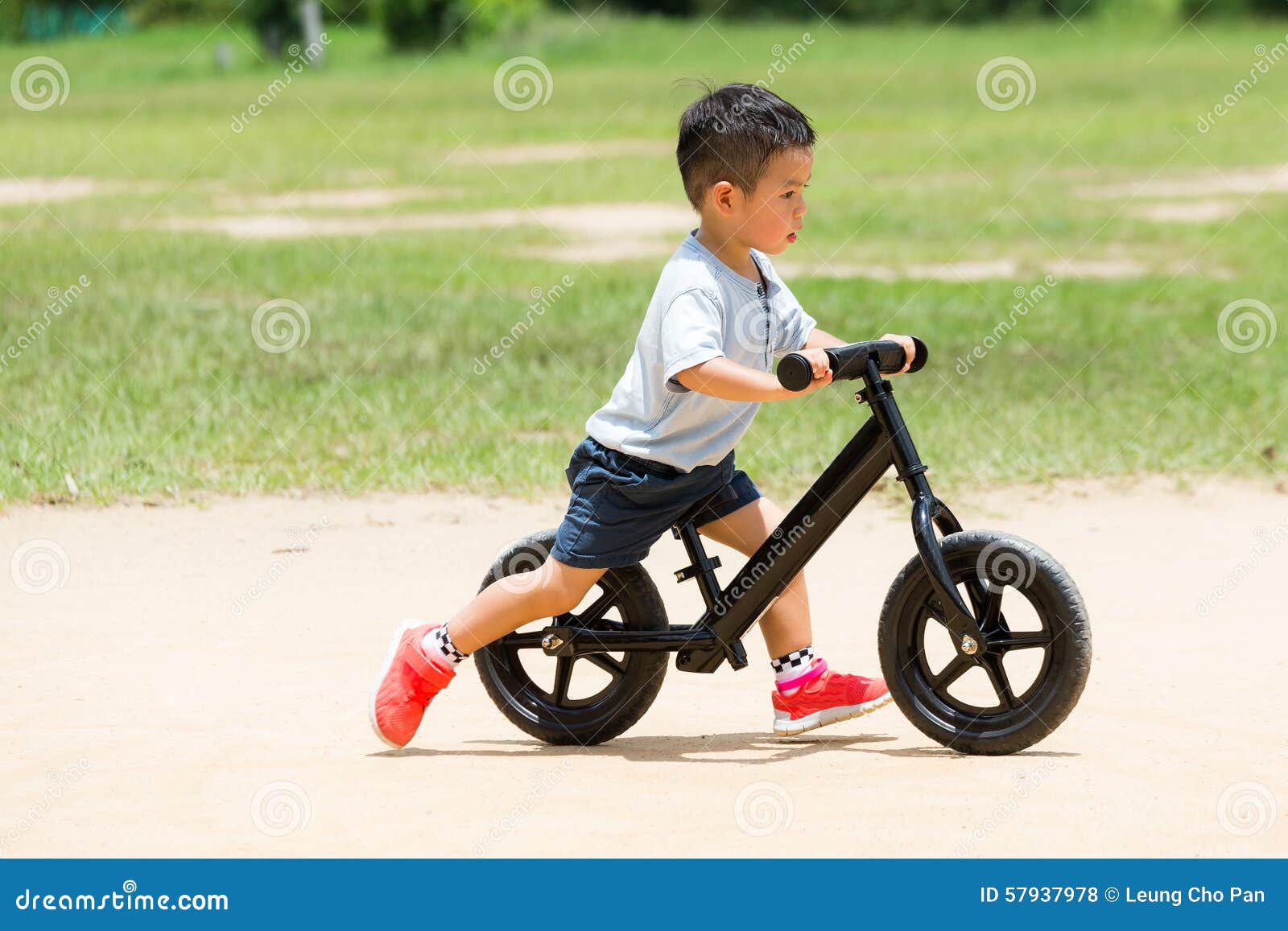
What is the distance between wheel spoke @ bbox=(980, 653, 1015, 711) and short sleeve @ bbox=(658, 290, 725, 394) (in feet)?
2.90

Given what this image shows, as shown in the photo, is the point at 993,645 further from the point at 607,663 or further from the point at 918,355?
the point at 607,663

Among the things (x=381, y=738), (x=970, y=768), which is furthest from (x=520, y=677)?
(x=970, y=768)

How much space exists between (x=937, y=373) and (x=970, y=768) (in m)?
5.82

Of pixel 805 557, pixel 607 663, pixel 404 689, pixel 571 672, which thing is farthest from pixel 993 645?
pixel 404 689

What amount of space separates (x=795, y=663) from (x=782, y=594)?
0.18 metres

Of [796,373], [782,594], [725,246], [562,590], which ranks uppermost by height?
[725,246]

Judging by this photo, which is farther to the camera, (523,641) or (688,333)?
(523,641)

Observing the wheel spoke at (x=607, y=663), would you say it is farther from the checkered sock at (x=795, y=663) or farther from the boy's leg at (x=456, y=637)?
the checkered sock at (x=795, y=663)

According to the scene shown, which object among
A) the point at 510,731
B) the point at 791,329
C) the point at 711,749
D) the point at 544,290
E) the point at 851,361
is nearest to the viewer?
the point at 851,361

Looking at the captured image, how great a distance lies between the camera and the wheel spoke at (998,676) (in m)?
3.77

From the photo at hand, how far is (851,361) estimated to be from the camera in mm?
3660

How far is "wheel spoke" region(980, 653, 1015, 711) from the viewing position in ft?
12.4

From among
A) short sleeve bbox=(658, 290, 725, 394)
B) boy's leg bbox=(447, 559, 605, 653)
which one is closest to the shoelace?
boy's leg bbox=(447, 559, 605, 653)

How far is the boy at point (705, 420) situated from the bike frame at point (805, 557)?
11cm
